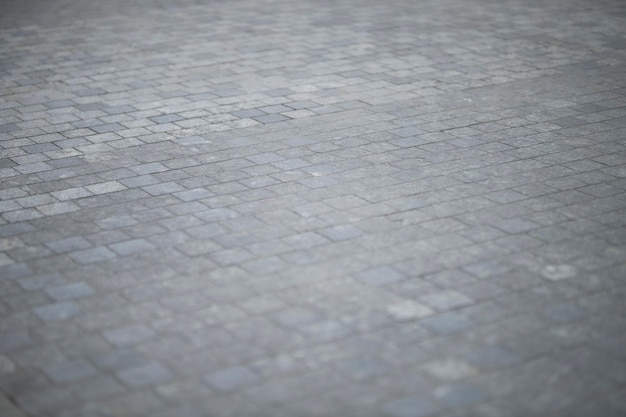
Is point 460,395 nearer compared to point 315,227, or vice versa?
point 460,395

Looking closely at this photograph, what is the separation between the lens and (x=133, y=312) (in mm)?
5242

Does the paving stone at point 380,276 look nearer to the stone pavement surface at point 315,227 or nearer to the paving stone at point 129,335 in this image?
the stone pavement surface at point 315,227

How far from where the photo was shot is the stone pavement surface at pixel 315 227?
178 inches

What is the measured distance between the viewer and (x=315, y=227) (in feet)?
20.9

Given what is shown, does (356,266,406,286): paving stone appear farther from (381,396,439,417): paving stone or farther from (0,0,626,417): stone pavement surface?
(381,396,439,417): paving stone

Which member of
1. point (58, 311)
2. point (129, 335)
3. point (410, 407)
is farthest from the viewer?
point (58, 311)

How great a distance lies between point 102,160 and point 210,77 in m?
2.81

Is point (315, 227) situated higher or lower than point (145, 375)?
higher

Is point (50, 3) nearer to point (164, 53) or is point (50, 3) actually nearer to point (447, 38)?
point (164, 53)

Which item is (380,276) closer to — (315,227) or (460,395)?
(315,227)

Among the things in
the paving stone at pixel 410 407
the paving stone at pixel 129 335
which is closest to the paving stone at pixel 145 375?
the paving stone at pixel 129 335

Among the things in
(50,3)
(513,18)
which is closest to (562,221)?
(513,18)

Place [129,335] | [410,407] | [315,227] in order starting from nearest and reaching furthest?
[410,407], [129,335], [315,227]

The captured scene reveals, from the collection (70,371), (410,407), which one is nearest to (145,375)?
(70,371)
